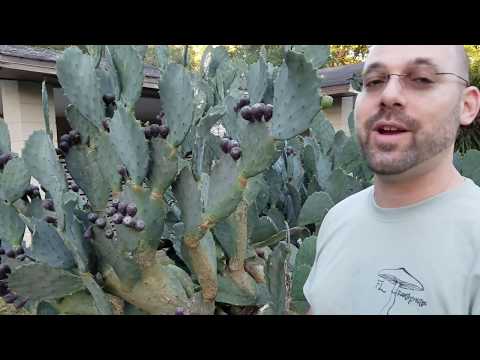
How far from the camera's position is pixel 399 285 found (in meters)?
0.82

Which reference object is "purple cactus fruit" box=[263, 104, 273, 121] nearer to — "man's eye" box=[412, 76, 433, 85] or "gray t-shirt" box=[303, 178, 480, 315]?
"gray t-shirt" box=[303, 178, 480, 315]

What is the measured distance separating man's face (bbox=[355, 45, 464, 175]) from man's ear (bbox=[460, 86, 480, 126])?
1.5 inches

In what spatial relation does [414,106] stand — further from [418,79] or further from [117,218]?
[117,218]

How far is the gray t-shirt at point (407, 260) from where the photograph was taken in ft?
2.53

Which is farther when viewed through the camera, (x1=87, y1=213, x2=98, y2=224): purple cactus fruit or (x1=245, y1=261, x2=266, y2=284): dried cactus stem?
(x1=245, y1=261, x2=266, y2=284): dried cactus stem

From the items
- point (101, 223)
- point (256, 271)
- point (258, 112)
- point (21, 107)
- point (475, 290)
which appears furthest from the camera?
point (21, 107)

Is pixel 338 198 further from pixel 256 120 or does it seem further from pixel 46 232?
pixel 46 232

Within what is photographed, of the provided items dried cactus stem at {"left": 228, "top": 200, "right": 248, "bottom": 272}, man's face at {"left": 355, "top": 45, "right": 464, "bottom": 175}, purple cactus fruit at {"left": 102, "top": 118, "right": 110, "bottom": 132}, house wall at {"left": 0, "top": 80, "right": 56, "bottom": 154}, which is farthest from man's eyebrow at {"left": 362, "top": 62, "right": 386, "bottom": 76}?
house wall at {"left": 0, "top": 80, "right": 56, "bottom": 154}

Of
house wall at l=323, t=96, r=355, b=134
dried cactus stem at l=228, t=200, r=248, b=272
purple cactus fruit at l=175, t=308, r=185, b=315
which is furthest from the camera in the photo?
house wall at l=323, t=96, r=355, b=134

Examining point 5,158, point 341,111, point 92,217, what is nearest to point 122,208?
point 92,217

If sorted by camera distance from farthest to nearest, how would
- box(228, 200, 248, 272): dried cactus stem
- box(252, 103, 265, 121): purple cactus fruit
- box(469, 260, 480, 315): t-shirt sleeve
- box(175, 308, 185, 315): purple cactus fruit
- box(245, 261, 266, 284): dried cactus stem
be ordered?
box(245, 261, 266, 284): dried cactus stem, box(228, 200, 248, 272): dried cactus stem, box(175, 308, 185, 315): purple cactus fruit, box(252, 103, 265, 121): purple cactus fruit, box(469, 260, 480, 315): t-shirt sleeve

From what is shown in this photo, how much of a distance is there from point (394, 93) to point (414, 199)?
22 centimetres

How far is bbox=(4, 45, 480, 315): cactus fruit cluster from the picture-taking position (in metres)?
1.50

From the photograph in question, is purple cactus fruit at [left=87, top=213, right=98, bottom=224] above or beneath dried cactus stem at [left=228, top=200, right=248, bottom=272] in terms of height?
above
